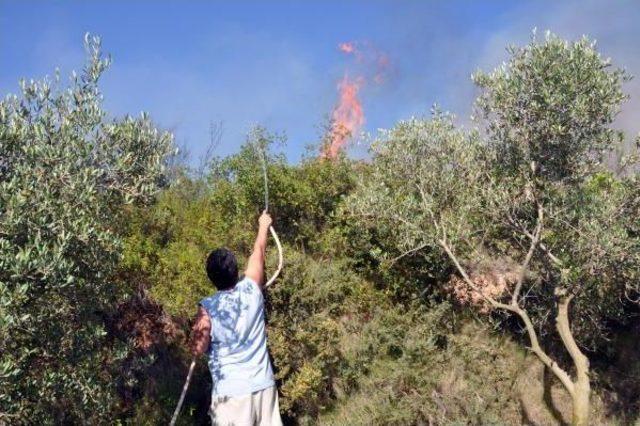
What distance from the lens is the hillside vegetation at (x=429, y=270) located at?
8859 millimetres

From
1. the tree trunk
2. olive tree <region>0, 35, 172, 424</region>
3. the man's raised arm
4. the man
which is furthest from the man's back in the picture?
the tree trunk

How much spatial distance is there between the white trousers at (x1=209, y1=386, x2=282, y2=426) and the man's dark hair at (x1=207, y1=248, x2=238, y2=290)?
0.84m

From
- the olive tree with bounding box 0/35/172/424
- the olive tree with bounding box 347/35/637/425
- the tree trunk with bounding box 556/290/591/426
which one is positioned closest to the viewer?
the olive tree with bounding box 0/35/172/424

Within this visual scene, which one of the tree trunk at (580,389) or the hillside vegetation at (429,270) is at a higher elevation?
the hillside vegetation at (429,270)

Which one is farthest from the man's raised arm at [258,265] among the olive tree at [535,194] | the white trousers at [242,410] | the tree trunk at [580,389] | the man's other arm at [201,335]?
the tree trunk at [580,389]

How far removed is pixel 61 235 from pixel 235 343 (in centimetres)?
146

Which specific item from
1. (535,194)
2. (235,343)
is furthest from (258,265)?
(535,194)

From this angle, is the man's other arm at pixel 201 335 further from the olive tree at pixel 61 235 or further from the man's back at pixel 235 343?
the olive tree at pixel 61 235

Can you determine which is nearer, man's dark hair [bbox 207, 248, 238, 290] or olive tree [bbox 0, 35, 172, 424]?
olive tree [bbox 0, 35, 172, 424]

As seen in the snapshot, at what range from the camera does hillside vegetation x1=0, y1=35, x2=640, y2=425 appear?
8859mm

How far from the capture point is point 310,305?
1080cm

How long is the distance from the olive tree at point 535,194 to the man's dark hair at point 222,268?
5414 mm

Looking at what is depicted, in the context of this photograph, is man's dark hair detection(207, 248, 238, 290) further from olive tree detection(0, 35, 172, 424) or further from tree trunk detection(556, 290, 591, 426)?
tree trunk detection(556, 290, 591, 426)

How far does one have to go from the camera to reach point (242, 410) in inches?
190
